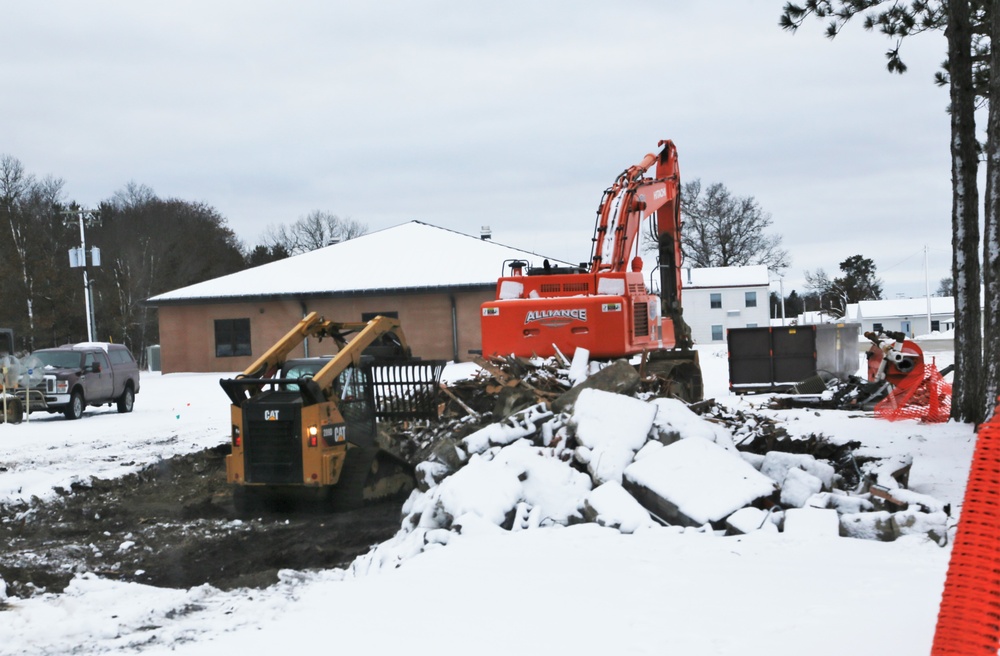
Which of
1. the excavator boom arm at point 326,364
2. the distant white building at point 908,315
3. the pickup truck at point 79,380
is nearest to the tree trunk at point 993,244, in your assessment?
the excavator boom arm at point 326,364

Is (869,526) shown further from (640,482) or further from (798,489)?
(640,482)

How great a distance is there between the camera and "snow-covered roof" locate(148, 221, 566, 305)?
38750mm

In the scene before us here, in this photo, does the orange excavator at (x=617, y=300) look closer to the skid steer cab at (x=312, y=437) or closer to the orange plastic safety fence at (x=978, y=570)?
the skid steer cab at (x=312, y=437)

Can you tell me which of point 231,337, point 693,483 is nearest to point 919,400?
point 693,483

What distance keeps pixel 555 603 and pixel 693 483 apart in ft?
8.23

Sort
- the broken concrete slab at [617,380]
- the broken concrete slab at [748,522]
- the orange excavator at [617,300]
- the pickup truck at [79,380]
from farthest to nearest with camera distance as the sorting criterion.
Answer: the pickup truck at [79,380], the orange excavator at [617,300], the broken concrete slab at [617,380], the broken concrete slab at [748,522]

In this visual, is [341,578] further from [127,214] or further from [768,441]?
[127,214]

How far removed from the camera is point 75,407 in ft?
72.7

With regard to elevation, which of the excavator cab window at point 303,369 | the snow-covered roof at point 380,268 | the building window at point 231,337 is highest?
the snow-covered roof at point 380,268

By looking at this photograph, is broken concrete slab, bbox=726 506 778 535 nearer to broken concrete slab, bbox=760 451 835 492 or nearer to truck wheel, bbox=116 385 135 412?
broken concrete slab, bbox=760 451 835 492

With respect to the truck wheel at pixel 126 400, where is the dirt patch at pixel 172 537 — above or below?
below

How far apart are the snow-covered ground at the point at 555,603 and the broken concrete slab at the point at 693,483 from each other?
11.1 inches

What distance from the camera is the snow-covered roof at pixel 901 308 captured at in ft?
304

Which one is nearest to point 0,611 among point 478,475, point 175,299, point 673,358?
point 478,475
